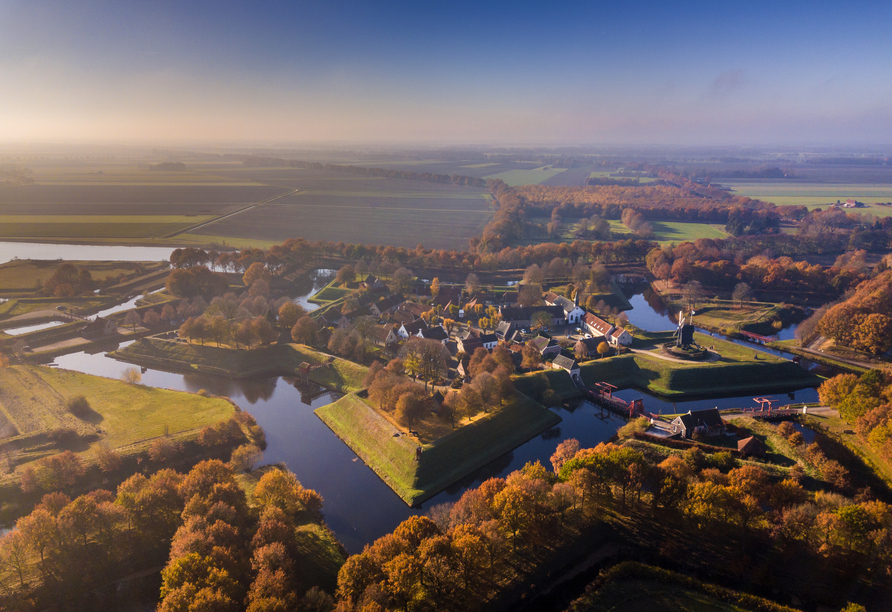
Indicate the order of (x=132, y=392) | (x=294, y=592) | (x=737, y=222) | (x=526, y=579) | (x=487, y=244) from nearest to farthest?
(x=294, y=592), (x=526, y=579), (x=132, y=392), (x=487, y=244), (x=737, y=222)

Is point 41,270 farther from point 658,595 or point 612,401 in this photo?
point 658,595

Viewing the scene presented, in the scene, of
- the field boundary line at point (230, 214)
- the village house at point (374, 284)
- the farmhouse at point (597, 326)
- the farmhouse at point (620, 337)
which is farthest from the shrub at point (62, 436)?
the field boundary line at point (230, 214)

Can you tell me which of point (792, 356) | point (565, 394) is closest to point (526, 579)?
point (565, 394)

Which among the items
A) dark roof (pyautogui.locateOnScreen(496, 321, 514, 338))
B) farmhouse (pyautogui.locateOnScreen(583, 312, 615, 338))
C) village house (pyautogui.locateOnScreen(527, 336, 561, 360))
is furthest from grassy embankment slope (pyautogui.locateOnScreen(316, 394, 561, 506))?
farmhouse (pyautogui.locateOnScreen(583, 312, 615, 338))

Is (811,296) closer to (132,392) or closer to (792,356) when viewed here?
(792,356)

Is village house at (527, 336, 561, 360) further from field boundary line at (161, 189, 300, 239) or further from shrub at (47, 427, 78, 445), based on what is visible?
field boundary line at (161, 189, 300, 239)

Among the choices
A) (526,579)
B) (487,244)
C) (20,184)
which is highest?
(20,184)

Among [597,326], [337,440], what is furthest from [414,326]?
[597,326]
